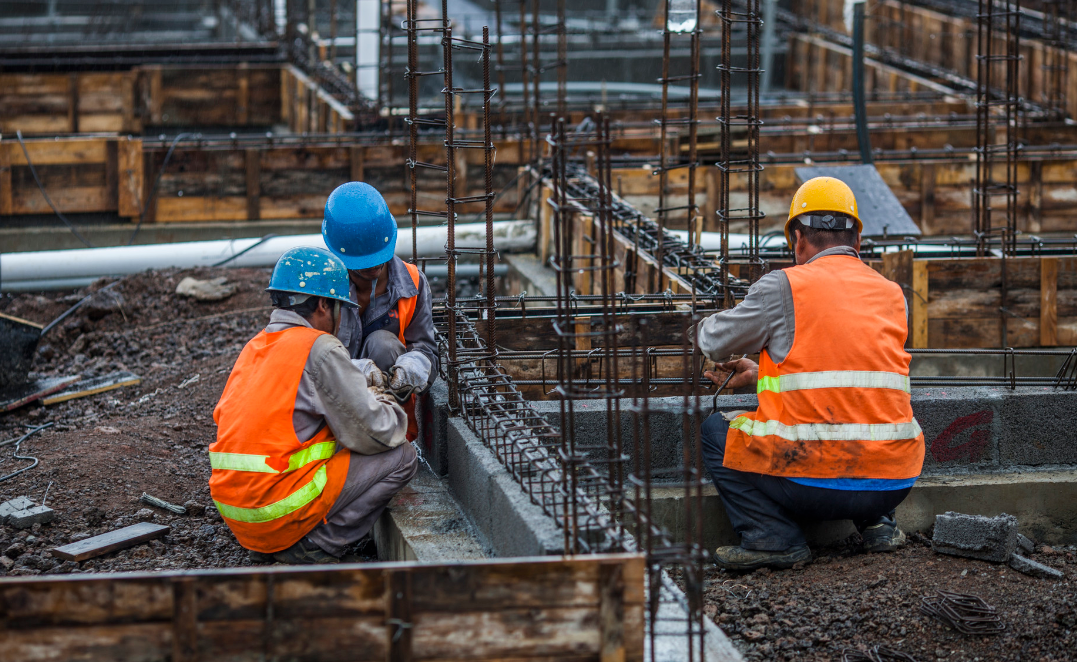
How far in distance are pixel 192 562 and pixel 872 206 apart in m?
7.08

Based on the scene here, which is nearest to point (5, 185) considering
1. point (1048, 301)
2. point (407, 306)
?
point (407, 306)

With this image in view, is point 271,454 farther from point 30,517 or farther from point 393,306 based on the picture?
point 30,517

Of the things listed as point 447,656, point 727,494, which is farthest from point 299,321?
point 727,494

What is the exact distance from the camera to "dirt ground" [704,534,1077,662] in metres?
4.50

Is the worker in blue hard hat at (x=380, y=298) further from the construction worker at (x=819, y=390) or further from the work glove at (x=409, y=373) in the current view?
the construction worker at (x=819, y=390)

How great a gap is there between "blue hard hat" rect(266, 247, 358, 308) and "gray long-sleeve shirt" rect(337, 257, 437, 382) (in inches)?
26.8

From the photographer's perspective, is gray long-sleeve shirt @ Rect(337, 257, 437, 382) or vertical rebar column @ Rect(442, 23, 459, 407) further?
gray long-sleeve shirt @ Rect(337, 257, 437, 382)

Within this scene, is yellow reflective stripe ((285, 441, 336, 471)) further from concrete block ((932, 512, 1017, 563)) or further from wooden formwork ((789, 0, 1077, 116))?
wooden formwork ((789, 0, 1077, 116))

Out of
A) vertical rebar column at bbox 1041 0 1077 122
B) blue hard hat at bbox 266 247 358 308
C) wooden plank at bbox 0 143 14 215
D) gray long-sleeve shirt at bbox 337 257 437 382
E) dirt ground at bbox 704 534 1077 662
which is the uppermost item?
vertical rebar column at bbox 1041 0 1077 122

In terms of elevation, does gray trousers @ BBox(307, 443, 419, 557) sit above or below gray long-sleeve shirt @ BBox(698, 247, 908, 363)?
below

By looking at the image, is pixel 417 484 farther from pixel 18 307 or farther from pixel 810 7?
pixel 810 7

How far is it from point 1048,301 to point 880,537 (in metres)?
4.31

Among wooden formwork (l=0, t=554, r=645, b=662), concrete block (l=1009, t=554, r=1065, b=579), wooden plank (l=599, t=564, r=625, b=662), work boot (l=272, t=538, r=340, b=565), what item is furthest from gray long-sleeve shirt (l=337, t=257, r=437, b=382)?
concrete block (l=1009, t=554, r=1065, b=579)

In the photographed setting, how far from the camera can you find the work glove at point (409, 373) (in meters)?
5.09
